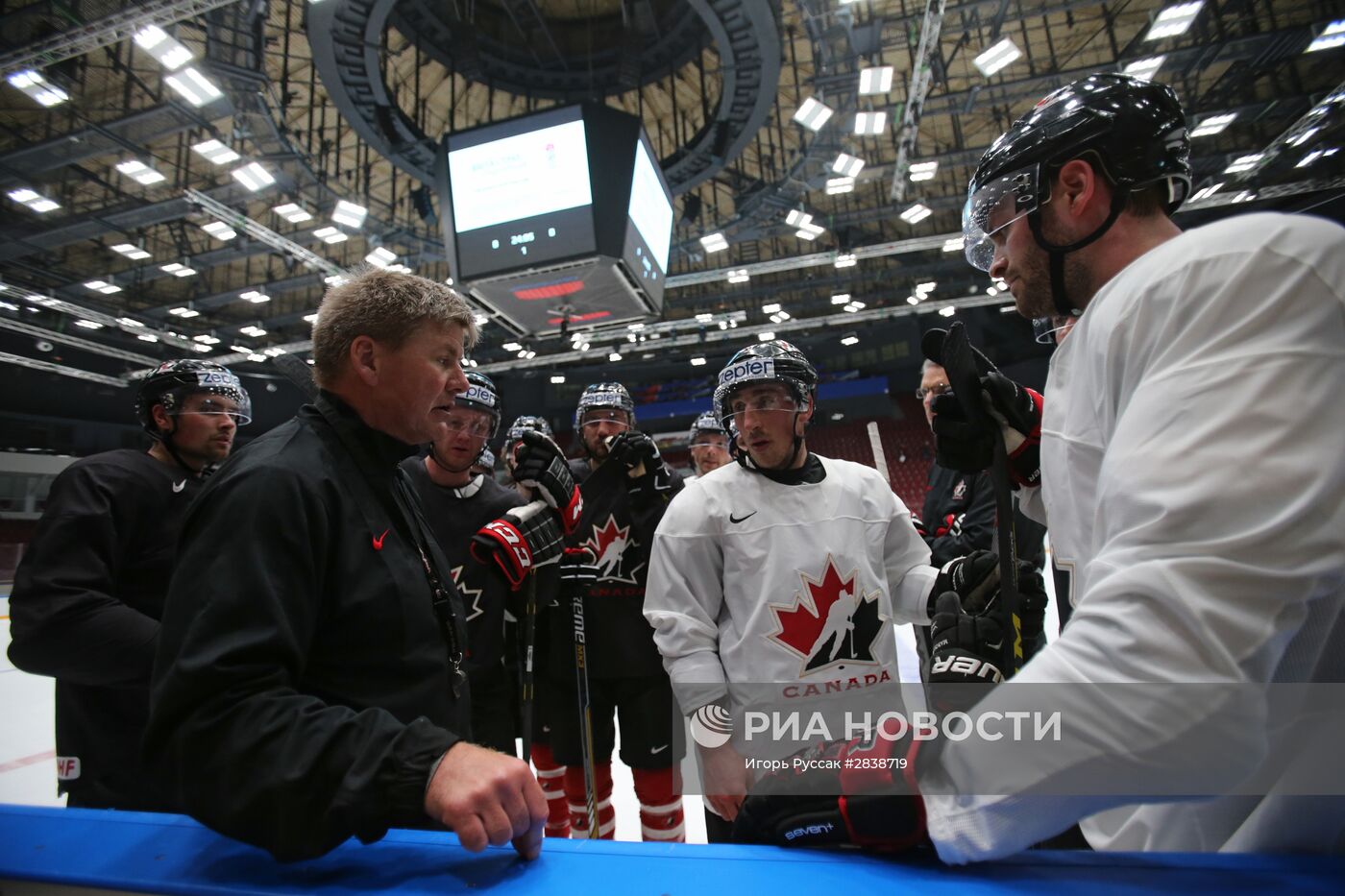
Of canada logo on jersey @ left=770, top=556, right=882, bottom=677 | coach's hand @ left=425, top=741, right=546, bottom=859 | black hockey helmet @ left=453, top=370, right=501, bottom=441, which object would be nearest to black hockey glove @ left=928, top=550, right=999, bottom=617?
canada logo on jersey @ left=770, top=556, right=882, bottom=677

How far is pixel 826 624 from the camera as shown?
5.91 ft

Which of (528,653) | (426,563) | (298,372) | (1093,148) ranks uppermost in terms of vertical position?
(1093,148)

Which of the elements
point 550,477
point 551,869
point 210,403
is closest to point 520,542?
point 550,477

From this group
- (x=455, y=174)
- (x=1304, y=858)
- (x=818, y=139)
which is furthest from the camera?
(x=818, y=139)

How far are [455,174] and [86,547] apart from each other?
576 cm

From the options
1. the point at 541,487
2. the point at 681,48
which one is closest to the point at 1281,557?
the point at 541,487

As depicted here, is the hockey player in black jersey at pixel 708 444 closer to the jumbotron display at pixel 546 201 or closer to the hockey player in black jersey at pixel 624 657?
the hockey player in black jersey at pixel 624 657

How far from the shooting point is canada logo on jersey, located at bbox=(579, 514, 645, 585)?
2.84 metres

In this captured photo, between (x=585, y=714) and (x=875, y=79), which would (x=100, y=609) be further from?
(x=875, y=79)

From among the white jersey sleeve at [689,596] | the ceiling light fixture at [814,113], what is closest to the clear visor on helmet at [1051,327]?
the white jersey sleeve at [689,596]

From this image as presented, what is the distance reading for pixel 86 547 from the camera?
1.87 metres

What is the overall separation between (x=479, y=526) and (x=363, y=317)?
5.55 ft

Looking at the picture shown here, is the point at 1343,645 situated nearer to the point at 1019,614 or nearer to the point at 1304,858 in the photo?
the point at 1304,858

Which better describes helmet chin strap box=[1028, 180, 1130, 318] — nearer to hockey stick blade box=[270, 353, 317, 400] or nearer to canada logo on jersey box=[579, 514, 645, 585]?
hockey stick blade box=[270, 353, 317, 400]
